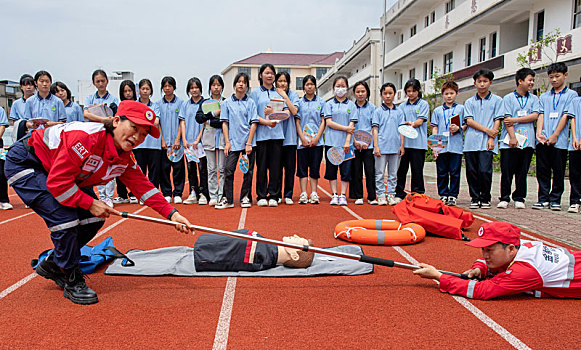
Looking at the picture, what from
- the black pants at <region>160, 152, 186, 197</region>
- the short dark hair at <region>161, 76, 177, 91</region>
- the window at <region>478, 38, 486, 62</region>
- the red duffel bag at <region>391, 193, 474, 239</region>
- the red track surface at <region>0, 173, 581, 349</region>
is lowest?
the red track surface at <region>0, 173, 581, 349</region>

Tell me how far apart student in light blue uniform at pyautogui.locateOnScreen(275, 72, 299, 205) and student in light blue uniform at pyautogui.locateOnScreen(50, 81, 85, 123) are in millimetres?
3673

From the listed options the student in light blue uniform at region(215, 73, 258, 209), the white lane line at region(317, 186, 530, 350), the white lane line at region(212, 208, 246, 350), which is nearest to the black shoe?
the white lane line at region(212, 208, 246, 350)

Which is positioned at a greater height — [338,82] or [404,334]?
[338,82]

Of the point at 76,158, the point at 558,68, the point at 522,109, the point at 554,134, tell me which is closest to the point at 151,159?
the point at 76,158

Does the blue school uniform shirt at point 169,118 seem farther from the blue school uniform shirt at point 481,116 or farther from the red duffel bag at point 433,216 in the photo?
the blue school uniform shirt at point 481,116

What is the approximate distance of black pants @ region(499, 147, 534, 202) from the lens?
7090 millimetres

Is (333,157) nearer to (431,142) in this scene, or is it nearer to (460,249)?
(431,142)

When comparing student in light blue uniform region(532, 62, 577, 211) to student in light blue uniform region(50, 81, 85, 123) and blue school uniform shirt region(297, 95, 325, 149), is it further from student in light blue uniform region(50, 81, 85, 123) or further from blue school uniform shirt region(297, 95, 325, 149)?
student in light blue uniform region(50, 81, 85, 123)

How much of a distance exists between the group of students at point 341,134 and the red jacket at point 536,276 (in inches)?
168

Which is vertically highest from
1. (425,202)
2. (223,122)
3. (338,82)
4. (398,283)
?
(338,82)

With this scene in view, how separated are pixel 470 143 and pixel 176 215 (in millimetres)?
5504

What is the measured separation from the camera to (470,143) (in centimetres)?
727

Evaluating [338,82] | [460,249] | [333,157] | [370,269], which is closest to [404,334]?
[370,269]

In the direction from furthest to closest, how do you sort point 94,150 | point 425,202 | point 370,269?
point 425,202, point 370,269, point 94,150
